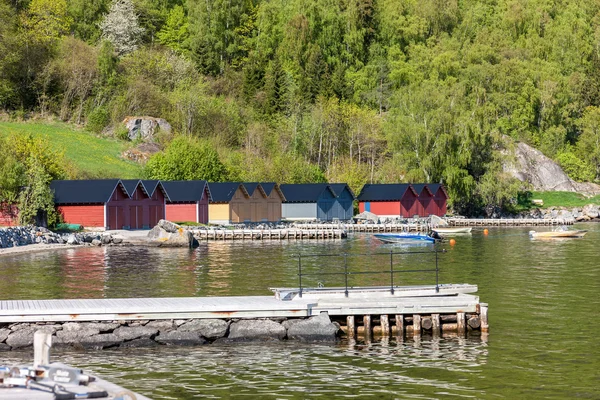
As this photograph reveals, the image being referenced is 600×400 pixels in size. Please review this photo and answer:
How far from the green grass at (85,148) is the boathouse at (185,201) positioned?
1355 centimetres

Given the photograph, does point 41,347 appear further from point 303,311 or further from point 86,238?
point 86,238

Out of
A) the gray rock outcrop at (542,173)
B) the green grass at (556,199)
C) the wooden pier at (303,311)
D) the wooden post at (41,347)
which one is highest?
the gray rock outcrop at (542,173)

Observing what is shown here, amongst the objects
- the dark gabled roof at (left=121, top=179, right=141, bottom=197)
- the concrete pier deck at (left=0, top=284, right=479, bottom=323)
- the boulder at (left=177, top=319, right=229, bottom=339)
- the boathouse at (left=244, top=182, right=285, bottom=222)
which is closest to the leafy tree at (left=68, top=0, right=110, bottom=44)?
the boathouse at (left=244, top=182, right=285, bottom=222)

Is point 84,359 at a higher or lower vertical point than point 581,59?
lower

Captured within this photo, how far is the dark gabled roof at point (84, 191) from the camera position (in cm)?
7738

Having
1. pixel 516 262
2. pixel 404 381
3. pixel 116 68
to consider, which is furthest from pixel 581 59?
pixel 404 381

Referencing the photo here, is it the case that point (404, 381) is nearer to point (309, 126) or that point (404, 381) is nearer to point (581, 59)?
point (309, 126)

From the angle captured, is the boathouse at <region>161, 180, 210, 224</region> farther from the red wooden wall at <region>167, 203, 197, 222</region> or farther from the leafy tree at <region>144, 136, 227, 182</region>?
the leafy tree at <region>144, 136, 227, 182</region>

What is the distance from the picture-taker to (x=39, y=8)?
131750 mm

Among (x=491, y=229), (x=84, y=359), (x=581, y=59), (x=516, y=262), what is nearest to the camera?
(x=84, y=359)

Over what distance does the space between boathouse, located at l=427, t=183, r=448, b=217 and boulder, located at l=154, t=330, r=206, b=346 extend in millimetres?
84791

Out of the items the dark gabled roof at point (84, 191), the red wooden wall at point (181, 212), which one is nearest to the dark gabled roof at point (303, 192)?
the red wooden wall at point (181, 212)

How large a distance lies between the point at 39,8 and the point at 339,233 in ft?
238

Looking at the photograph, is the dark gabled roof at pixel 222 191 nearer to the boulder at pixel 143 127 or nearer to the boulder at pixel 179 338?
the boulder at pixel 143 127
